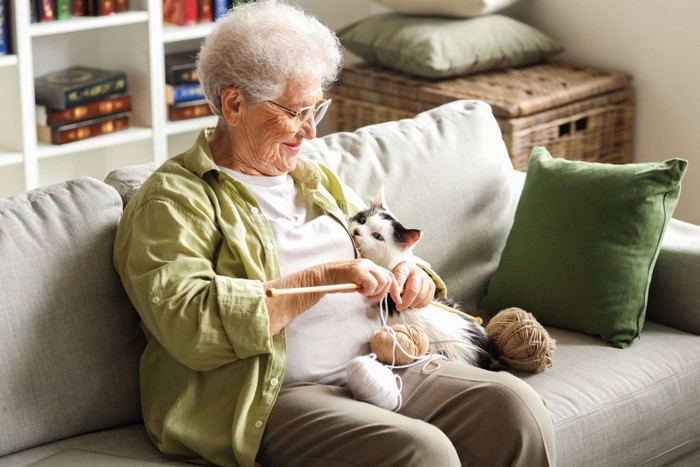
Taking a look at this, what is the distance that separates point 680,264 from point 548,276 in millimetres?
293

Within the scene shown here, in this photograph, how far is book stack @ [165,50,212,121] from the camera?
3576 millimetres

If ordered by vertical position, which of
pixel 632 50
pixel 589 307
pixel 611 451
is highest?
pixel 632 50

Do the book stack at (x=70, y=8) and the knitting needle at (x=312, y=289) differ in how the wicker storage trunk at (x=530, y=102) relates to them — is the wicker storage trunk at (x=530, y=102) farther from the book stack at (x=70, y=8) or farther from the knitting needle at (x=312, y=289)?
the knitting needle at (x=312, y=289)

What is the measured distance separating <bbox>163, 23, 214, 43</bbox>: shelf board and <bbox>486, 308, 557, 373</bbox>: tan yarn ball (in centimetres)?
185

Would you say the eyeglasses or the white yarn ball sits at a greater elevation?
the eyeglasses

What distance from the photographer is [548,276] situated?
88.7 inches

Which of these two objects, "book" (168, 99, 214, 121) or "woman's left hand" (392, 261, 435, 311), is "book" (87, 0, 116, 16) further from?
"woman's left hand" (392, 261, 435, 311)

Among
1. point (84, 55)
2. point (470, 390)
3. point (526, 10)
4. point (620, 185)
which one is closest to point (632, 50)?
point (526, 10)

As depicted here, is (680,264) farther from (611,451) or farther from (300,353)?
(300,353)

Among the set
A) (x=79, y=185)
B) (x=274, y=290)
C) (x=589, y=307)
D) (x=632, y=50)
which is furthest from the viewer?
(x=632, y=50)

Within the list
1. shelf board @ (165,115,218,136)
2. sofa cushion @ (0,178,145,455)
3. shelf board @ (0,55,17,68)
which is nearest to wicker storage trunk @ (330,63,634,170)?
shelf board @ (165,115,218,136)

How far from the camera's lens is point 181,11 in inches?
140

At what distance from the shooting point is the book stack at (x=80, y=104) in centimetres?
328

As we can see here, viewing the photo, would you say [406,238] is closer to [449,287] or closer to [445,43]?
[449,287]
